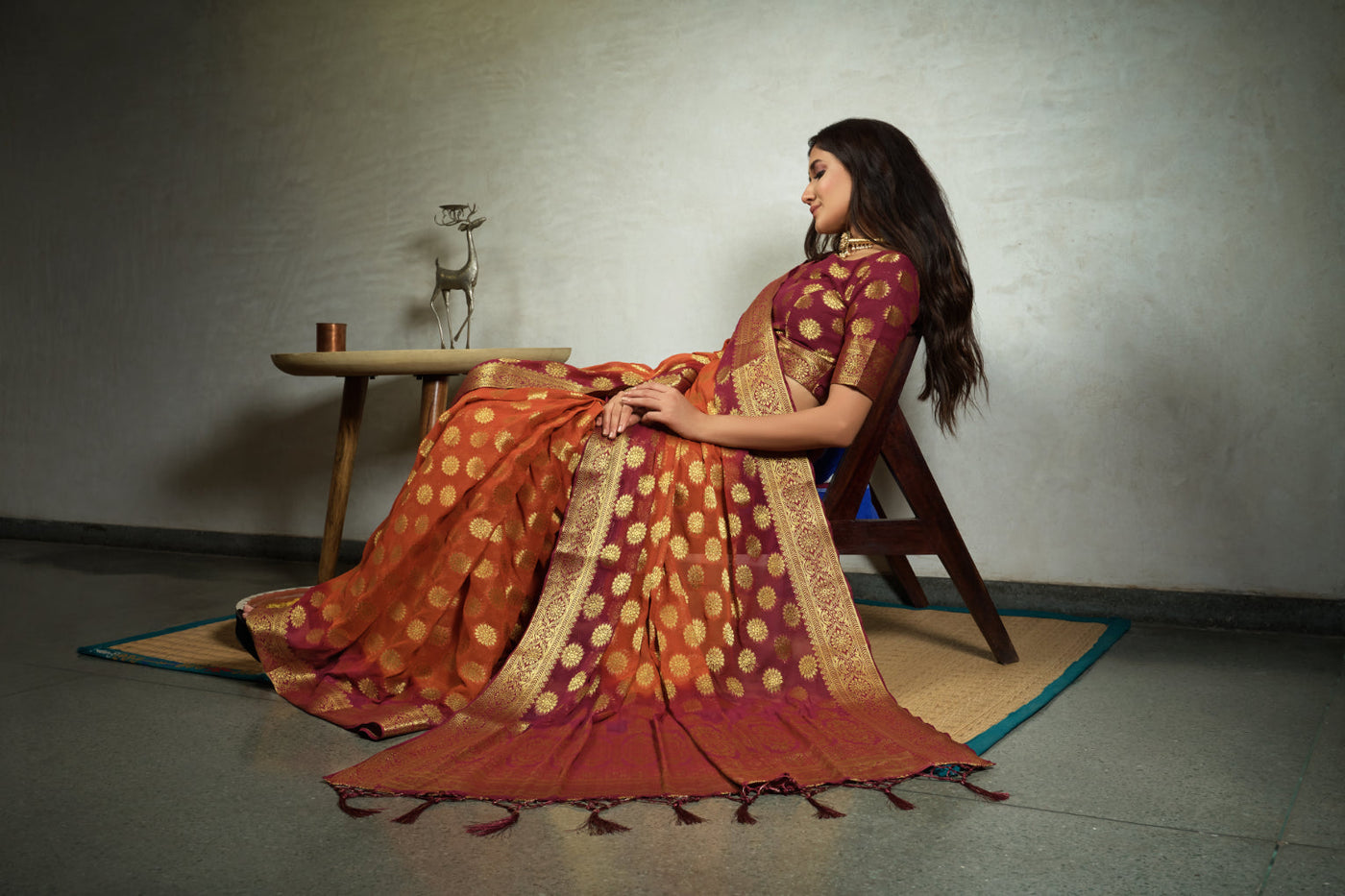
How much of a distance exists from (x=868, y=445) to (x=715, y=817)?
0.87 m

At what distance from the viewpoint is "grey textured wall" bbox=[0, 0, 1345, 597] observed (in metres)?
2.32

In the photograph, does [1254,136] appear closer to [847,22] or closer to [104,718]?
[847,22]

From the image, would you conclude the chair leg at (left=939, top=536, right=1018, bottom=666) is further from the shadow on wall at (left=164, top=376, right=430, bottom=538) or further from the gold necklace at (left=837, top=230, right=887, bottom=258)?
the shadow on wall at (left=164, top=376, right=430, bottom=538)

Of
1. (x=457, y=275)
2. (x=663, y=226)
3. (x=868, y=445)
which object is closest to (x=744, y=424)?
(x=868, y=445)

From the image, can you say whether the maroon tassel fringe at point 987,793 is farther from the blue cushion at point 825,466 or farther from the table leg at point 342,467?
the table leg at point 342,467

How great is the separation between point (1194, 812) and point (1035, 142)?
169cm

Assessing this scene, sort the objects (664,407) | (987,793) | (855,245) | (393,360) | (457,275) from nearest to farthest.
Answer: (987,793) → (664,407) → (855,245) → (393,360) → (457,275)

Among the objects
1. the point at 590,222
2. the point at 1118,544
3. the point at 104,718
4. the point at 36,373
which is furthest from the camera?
the point at 36,373

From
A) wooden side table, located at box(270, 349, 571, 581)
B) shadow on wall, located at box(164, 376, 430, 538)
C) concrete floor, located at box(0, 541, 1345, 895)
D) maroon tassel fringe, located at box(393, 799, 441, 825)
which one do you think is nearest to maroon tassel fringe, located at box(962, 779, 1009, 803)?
concrete floor, located at box(0, 541, 1345, 895)

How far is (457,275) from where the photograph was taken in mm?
2914

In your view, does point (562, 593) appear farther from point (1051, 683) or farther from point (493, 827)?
point (1051, 683)

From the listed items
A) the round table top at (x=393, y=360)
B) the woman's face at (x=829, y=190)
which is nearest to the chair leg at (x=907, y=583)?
the woman's face at (x=829, y=190)

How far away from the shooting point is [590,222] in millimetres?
3021

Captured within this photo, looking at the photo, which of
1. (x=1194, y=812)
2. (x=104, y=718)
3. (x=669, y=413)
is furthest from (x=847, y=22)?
(x=104, y=718)
